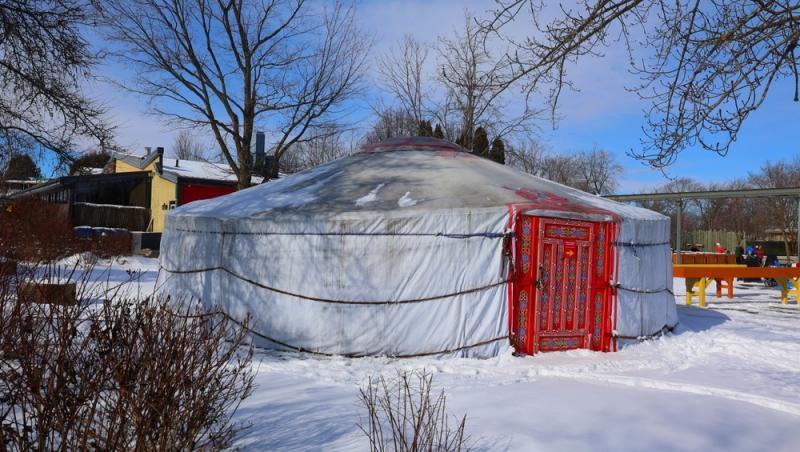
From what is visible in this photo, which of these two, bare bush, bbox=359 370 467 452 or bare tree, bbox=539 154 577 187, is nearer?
bare bush, bbox=359 370 467 452

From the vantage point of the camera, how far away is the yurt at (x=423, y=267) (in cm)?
534

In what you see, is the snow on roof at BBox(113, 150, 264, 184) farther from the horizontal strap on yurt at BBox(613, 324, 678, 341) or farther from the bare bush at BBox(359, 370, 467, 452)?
the bare bush at BBox(359, 370, 467, 452)

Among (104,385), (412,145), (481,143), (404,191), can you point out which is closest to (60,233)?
(412,145)

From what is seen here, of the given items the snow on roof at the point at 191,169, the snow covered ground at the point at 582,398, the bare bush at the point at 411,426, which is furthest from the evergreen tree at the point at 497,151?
the bare bush at the point at 411,426

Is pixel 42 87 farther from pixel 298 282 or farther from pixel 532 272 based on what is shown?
pixel 532 272

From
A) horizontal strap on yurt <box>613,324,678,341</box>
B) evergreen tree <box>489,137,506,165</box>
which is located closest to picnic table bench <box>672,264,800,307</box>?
horizontal strap on yurt <box>613,324,678,341</box>

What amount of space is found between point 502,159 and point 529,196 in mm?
13068

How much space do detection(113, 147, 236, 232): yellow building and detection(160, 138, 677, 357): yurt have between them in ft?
44.5

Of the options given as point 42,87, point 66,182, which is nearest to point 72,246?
point 66,182

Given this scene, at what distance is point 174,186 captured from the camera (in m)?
19.5

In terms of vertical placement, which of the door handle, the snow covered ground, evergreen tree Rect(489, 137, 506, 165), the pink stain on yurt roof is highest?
evergreen tree Rect(489, 137, 506, 165)

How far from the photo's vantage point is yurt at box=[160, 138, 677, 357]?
17.5ft

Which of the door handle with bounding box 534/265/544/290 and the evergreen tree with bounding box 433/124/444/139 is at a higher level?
the evergreen tree with bounding box 433/124/444/139

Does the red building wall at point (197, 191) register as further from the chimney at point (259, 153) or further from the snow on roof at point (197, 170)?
the chimney at point (259, 153)
